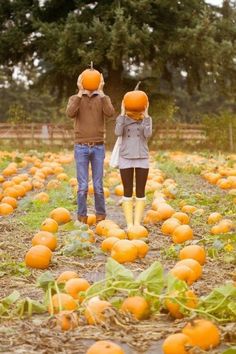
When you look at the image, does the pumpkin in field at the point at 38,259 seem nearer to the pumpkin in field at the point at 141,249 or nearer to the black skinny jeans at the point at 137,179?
the pumpkin in field at the point at 141,249

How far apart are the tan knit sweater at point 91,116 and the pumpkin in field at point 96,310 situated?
4036mm

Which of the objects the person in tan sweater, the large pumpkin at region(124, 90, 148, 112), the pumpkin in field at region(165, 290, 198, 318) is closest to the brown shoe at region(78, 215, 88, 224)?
the person in tan sweater

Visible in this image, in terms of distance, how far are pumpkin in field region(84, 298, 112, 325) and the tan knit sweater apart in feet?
13.2

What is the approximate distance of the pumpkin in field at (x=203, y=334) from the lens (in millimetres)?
2900

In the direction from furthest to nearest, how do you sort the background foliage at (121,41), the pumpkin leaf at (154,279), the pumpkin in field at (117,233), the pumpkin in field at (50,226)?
1. the background foliage at (121,41)
2. the pumpkin in field at (50,226)
3. the pumpkin in field at (117,233)
4. the pumpkin leaf at (154,279)

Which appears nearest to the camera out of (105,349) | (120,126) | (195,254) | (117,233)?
(105,349)

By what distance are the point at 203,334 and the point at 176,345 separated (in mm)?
168

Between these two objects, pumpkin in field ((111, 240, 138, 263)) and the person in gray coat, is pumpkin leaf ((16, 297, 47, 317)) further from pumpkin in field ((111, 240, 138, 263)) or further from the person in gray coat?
the person in gray coat

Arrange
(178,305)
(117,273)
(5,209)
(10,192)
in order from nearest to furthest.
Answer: (178,305) → (117,273) → (5,209) → (10,192)

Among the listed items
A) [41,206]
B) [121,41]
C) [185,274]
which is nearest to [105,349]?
[185,274]

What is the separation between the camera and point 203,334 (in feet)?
9.51

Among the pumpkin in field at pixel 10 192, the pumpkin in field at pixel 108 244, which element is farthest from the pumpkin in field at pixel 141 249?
the pumpkin in field at pixel 10 192

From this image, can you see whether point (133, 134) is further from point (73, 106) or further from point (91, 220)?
point (91, 220)

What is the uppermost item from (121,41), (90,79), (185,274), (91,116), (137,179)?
(121,41)
